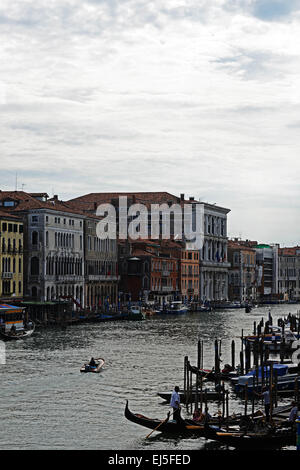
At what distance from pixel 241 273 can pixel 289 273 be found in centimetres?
2683

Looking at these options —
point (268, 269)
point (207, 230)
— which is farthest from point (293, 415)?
point (268, 269)

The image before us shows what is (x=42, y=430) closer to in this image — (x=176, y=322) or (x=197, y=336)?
(x=197, y=336)

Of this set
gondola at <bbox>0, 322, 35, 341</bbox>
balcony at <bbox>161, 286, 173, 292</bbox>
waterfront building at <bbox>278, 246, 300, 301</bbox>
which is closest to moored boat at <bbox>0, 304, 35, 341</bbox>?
gondola at <bbox>0, 322, 35, 341</bbox>

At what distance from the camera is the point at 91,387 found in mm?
30844

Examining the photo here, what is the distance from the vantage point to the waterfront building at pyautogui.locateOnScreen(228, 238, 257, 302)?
128m

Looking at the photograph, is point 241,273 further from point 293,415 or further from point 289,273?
point 293,415

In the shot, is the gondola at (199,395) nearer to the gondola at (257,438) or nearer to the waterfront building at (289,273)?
the gondola at (257,438)

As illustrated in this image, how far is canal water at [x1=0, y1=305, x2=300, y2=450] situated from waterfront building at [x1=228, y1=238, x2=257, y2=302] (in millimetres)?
73332

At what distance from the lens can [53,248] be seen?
72.1 metres

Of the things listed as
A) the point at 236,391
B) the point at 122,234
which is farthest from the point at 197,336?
the point at 122,234

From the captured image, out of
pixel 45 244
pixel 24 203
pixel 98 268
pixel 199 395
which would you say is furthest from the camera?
pixel 98 268

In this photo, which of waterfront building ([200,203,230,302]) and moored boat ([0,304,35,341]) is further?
waterfront building ([200,203,230,302])

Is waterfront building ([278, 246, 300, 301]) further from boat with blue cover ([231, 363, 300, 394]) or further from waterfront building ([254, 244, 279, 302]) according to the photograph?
boat with blue cover ([231, 363, 300, 394])

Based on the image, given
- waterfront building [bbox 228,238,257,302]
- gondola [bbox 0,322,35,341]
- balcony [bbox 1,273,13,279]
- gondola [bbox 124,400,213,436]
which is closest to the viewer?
gondola [bbox 124,400,213,436]
